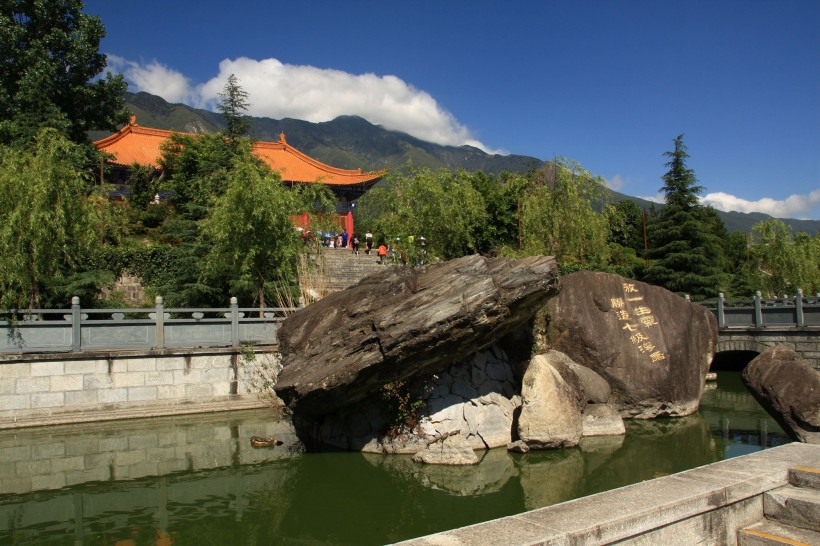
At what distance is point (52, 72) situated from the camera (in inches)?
894

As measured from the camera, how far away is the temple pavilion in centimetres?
2858

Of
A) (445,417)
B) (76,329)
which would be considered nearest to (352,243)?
(76,329)

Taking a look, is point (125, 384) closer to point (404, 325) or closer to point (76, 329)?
point (76, 329)

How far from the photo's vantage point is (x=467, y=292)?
8.52m

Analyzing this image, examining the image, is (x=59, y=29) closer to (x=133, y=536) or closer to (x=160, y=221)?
(x=160, y=221)

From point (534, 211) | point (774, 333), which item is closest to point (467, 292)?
point (774, 333)

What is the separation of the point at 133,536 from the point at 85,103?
2322 centimetres

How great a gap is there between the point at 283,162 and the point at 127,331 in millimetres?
21825

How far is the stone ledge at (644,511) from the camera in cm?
343

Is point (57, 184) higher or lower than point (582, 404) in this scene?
higher

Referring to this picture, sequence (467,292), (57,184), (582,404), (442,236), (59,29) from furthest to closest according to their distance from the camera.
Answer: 1. (59,29)
2. (442,236)
3. (57,184)
4. (582,404)
5. (467,292)

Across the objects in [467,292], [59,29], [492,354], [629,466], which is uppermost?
[59,29]

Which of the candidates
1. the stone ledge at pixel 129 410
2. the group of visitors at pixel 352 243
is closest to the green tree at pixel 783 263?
the group of visitors at pixel 352 243

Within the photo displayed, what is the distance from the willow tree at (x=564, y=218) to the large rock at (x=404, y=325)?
15.0 meters
